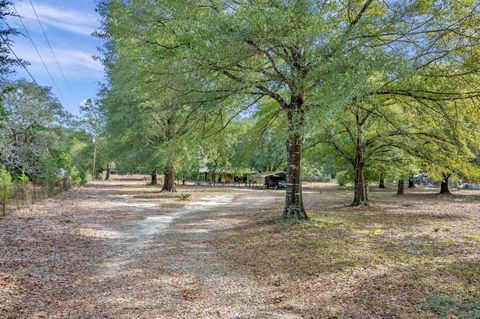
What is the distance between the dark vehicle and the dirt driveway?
1137 inches

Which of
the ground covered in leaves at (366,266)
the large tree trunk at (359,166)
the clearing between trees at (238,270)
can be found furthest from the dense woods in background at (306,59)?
the large tree trunk at (359,166)

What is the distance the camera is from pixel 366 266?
613 centimetres

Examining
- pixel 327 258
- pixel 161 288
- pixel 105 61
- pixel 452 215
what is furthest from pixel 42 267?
pixel 105 61

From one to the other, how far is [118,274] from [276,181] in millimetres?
34703

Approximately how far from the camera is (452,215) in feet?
44.4

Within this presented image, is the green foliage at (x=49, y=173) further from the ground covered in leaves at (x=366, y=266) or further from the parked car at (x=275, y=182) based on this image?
the parked car at (x=275, y=182)

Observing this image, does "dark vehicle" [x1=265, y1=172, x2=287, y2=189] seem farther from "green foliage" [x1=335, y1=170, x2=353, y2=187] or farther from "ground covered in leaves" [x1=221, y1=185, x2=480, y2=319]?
"ground covered in leaves" [x1=221, y1=185, x2=480, y2=319]

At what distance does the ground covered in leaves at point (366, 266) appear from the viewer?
4371 millimetres

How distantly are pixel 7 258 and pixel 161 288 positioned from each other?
337cm

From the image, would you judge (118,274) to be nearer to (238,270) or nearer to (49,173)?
(238,270)

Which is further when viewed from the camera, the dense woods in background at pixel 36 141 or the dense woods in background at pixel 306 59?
the dense woods in background at pixel 36 141

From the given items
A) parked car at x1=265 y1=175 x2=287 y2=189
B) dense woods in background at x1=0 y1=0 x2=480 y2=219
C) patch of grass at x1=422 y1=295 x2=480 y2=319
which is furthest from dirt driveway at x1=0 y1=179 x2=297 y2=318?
parked car at x1=265 y1=175 x2=287 y2=189

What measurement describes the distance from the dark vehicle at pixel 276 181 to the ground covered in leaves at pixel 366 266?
1111 inches

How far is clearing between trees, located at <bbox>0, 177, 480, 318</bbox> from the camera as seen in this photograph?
4.38 metres
